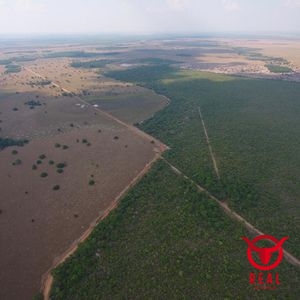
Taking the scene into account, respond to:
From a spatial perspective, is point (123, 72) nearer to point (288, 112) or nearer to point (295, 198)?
point (288, 112)

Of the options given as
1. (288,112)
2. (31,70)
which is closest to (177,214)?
(288,112)

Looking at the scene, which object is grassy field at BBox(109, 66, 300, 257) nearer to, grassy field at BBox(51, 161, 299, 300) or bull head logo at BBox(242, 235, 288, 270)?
bull head logo at BBox(242, 235, 288, 270)

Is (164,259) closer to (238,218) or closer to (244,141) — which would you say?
(238,218)

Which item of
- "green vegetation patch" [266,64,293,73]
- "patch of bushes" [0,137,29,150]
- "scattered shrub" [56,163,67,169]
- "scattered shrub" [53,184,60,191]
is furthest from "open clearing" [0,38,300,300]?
"green vegetation patch" [266,64,293,73]

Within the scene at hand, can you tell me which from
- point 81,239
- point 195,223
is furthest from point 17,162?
point 195,223

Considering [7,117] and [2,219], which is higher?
[2,219]
